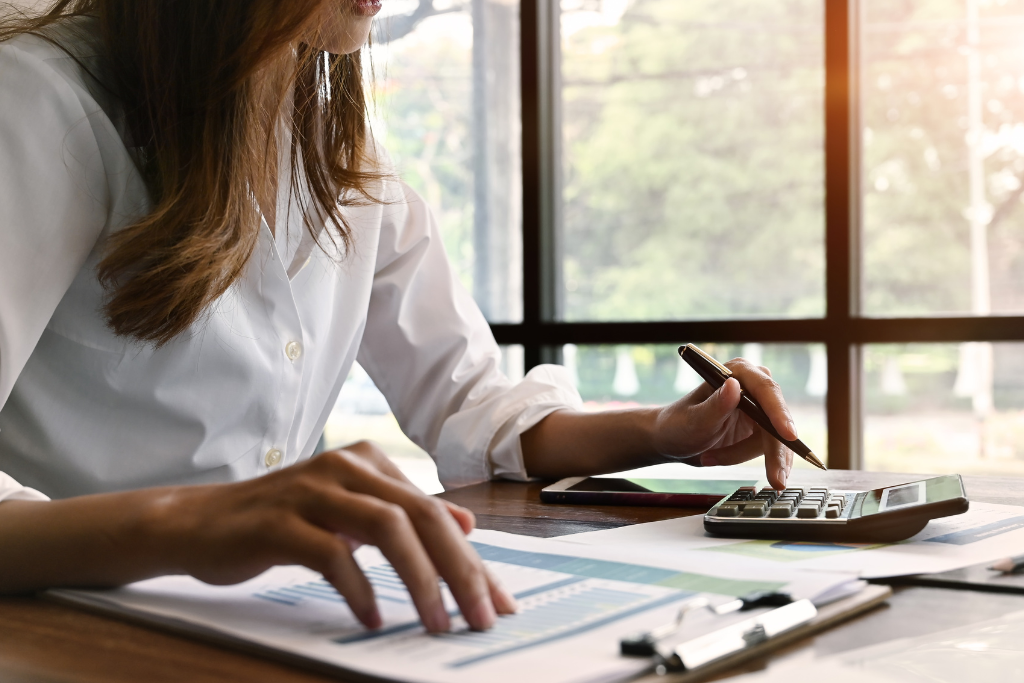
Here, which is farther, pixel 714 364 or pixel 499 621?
pixel 714 364

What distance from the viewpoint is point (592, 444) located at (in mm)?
1033

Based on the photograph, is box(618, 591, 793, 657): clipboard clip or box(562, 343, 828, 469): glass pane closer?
box(618, 591, 793, 657): clipboard clip

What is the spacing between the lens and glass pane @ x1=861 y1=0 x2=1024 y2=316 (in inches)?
90.4

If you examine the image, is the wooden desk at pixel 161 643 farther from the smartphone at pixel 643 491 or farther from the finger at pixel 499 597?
the smartphone at pixel 643 491

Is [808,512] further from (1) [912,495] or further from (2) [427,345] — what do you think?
(2) [427,345]

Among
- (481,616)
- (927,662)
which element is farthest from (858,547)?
(481,616)

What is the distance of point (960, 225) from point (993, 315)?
0.80 feet

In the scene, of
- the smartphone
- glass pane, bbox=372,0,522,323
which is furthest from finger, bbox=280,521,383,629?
glass pane, bbox=372,0,522,323

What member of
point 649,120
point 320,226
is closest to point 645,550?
point 320,226

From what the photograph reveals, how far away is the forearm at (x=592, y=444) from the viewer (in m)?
1.02

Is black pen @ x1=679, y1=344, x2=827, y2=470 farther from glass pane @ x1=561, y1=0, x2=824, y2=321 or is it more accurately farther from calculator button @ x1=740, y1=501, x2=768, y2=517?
glass pane @ x1=561, y1=0, x2=824, y2=321

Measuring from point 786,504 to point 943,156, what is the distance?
77.4 inches

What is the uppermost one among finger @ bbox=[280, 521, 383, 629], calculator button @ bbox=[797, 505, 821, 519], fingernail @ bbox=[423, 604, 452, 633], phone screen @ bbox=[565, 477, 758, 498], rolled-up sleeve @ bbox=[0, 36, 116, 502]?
rolled-up sleeve @ bbox=[0, 36, 116, 502]

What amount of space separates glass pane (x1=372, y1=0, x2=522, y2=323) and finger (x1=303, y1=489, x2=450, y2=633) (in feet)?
7.82
